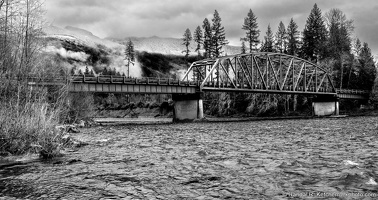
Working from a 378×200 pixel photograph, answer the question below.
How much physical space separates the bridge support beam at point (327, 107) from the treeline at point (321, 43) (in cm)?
767

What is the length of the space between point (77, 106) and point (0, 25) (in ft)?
104

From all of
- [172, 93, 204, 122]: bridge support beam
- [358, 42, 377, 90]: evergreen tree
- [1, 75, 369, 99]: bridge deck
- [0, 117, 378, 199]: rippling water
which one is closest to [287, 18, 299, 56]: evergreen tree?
[358, 42, 377, 90]: evergreen tree

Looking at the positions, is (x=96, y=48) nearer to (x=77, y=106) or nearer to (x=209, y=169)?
(x=77, y=106)

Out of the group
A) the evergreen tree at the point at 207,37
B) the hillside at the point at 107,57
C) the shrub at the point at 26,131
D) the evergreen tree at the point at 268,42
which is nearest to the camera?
the shrub at the point at 26,131

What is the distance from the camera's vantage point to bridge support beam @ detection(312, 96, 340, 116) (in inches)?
3401

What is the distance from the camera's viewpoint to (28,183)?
842 centimetres

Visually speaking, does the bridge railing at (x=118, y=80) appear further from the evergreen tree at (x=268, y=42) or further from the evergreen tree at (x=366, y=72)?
the evergreen tree at (x=268, y=42)

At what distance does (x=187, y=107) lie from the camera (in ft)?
220

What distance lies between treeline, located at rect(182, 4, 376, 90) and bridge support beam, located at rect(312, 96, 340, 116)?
25.2 ft

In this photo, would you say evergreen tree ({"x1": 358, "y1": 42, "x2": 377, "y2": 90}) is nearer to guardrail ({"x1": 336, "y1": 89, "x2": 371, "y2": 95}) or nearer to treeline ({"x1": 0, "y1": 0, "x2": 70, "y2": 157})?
guardrail ({"x1": 336, "y1": 89, "x2": 371, "y2": 95})

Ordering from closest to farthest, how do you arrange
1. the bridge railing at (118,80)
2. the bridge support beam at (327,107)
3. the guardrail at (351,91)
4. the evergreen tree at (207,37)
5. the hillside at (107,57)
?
the bridge railing at (118,80)
the guardrail at (351,91)
the bridge support beam at (327,107)
the evergreen tree at (207,37)
the hillside at (107,57)

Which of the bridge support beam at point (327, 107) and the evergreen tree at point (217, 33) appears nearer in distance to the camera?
the bridge support beam at point (327, 107)

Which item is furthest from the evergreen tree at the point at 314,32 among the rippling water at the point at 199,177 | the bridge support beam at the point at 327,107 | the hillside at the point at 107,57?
the rippling water at the point at 199,177

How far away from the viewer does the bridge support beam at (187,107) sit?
64812 mm
